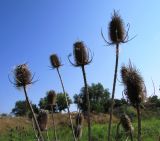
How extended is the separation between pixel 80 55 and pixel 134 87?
3.11 meters

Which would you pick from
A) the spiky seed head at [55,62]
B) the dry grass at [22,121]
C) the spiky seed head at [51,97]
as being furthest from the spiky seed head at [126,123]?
the dry grass at [22,121]

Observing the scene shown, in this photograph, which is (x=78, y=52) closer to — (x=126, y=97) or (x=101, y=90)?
(x=126, y=97)

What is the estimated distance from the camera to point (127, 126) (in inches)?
366

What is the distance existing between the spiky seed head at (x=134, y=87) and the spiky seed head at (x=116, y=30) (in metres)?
2.44

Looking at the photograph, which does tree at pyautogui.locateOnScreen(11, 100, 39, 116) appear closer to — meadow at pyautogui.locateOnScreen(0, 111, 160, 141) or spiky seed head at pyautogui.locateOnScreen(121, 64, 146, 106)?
meadow at pyautogui.locateOnScreen(0, 111, 160, 141)

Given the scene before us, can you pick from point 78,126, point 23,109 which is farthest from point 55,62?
point 23,109

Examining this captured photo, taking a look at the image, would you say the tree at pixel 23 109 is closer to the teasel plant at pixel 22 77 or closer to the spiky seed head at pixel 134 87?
the teasel plant at pixel 22 77

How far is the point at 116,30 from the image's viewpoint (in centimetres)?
1014

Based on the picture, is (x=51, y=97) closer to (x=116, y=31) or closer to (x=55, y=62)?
(x=55, y=62)

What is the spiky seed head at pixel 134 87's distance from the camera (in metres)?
7.35

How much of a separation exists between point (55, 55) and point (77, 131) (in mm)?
3866

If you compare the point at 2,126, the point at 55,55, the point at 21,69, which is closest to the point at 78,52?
the point at 21,69

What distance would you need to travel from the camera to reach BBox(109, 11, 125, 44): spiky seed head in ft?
33.0

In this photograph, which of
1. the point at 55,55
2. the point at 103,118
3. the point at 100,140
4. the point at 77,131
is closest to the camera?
the point at 77,131
